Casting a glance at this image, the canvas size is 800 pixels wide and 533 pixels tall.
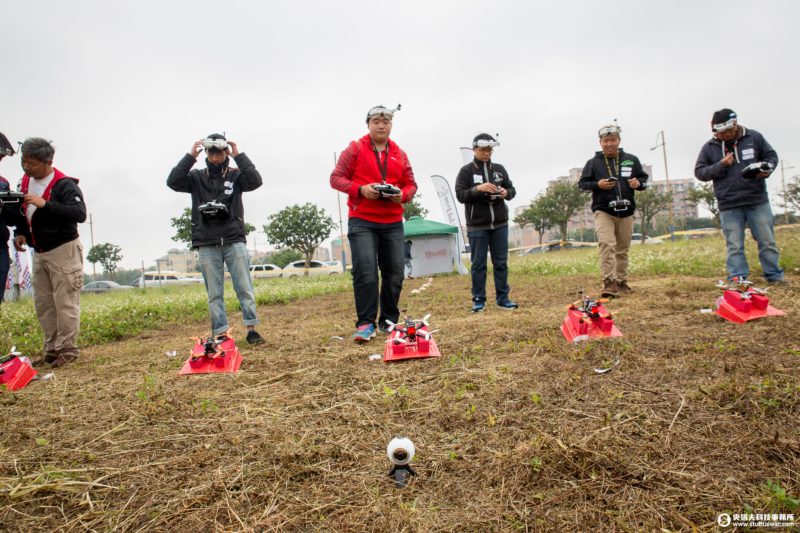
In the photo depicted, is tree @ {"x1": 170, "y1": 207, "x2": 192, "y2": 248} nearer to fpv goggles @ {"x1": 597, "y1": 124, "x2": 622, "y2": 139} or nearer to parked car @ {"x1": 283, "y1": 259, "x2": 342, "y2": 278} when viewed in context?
parked car @ {"x1": 283, "y1": 259, "x2": 342, "y2": 278}

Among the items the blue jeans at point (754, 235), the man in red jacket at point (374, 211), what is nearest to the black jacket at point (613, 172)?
the blue jeans at point (754, 235)

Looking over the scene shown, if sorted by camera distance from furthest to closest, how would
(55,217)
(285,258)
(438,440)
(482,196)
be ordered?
Result: (285,258) → (482,196) → (55,217) → (438,440)

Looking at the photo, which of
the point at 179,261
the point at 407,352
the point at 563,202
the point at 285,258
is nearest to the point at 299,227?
the point at 285,258

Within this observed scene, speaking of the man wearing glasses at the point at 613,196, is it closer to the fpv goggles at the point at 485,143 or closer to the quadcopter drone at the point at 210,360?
the fpv goggles at the point at 485,143

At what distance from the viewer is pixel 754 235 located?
5.12 meters

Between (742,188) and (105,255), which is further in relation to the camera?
(105,255)

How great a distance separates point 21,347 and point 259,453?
456cm

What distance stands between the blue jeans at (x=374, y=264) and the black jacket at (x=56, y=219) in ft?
7.41

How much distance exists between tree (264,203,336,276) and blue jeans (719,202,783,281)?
3451 centimetres

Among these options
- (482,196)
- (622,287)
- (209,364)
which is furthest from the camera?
(622,287)

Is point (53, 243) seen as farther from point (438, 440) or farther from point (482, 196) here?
point (482, 196)

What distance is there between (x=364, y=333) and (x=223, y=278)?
1.38 metres

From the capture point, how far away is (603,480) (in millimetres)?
1517

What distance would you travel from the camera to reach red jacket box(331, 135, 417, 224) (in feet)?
13.0
